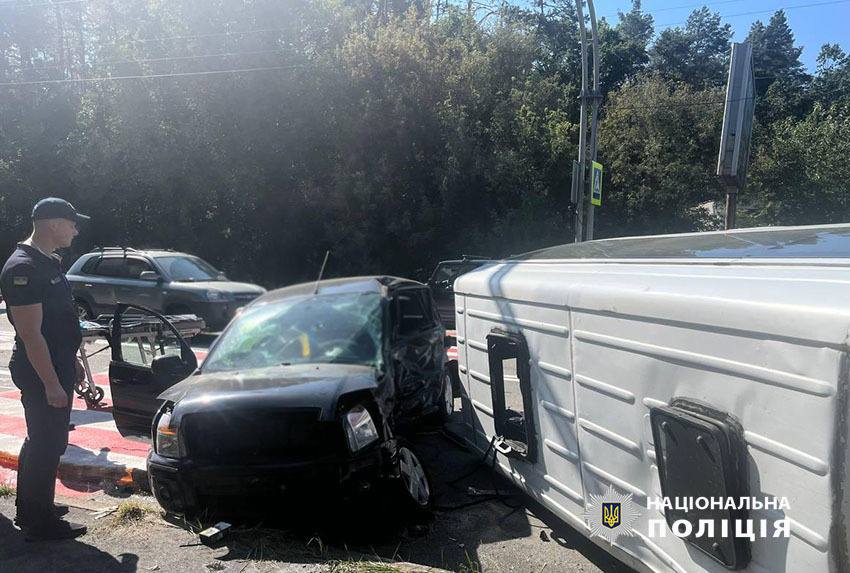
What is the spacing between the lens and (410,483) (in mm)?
4078

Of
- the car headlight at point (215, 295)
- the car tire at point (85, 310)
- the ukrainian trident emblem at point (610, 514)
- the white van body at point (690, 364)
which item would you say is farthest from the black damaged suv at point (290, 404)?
the car tire at point (85, 310)

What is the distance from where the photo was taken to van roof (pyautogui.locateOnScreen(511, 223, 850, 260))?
2666mm

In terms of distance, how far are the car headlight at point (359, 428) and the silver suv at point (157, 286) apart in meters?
8.28

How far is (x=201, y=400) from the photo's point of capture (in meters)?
3.98

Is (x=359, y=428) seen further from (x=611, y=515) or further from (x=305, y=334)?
(x=611, y=515)

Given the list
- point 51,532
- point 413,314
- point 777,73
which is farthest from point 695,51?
point 51,532

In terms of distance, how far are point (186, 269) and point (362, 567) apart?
10.6 meters

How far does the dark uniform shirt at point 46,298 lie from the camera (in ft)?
12.2

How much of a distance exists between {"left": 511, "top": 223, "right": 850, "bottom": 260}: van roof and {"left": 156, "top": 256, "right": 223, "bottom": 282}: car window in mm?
9508

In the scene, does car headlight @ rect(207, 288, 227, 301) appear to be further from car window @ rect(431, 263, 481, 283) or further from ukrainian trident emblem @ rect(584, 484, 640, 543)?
ukrainian trident emblem @ rect(584, 484, 640, 543)

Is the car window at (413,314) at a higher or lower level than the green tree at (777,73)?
lower

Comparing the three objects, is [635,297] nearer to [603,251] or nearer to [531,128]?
[603,251]

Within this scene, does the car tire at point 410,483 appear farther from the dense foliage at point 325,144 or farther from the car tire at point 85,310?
the dense foliage at point 325,144

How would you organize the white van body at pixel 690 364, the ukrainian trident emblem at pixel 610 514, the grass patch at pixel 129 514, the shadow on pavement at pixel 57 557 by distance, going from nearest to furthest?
the white van body at pixel 690 364 → the ukrainian trident emblem at pixel 610 514 → the shadow on pavement at pixel 57 557 → the grass patch at pixel 129 514
